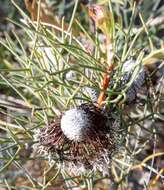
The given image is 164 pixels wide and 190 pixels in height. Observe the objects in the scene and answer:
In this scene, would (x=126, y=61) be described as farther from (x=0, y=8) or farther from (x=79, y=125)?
(x=0, y=8)

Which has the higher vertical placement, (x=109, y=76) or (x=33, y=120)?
(x=109, y=76)

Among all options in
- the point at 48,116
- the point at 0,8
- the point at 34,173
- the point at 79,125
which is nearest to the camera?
the point at 79,125

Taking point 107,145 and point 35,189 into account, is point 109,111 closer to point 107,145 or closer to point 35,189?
point 107,145

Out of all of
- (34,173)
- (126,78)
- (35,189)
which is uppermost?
(126,78)

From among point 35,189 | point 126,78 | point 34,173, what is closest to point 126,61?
point 126,78

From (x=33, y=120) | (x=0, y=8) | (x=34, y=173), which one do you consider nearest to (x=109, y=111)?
(x=33, y=120)

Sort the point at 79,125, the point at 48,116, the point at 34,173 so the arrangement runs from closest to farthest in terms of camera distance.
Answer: the point at 79,125, the point at 48,116, the point at 34,173

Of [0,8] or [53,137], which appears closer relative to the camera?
[53,137]
